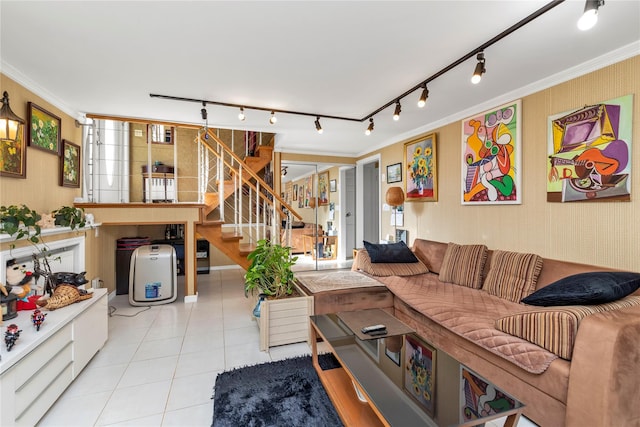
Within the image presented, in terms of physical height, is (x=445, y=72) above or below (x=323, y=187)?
above

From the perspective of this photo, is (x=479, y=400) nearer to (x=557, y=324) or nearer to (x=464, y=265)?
(x=557, y=324)

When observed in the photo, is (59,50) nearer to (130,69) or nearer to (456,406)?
(130,69)

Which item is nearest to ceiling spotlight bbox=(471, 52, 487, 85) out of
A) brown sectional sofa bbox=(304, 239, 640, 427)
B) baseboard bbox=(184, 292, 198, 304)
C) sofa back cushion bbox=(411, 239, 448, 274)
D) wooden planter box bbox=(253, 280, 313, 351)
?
brown sectional sofa bbox=(304, 239, 640, 427)

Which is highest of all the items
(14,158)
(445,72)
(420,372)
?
(445,72)

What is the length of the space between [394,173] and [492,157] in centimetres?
183

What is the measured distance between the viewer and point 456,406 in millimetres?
1384

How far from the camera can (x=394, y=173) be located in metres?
4.91

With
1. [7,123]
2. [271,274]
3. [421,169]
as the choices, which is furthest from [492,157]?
[7,123]

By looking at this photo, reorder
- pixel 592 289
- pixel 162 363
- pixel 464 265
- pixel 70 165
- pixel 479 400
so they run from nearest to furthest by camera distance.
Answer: pixel 479 400, pixel 592 289, pixel 162 363, pixel 464 265, pixel 70 165

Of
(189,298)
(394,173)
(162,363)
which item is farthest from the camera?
(394,173)

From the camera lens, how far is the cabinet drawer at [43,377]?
1577 millimetres

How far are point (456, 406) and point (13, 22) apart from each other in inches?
136

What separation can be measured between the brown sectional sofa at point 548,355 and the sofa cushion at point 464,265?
20 centimetres

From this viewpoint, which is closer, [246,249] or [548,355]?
[548,355]
